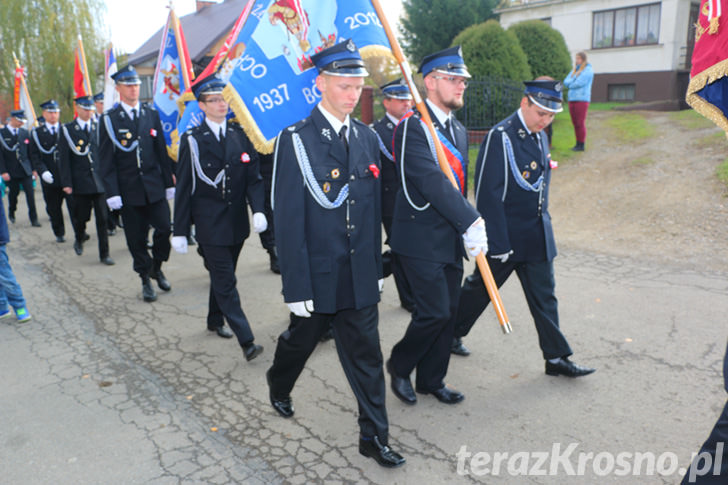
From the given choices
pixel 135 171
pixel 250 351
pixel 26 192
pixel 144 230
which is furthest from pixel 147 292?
pixel 26 192

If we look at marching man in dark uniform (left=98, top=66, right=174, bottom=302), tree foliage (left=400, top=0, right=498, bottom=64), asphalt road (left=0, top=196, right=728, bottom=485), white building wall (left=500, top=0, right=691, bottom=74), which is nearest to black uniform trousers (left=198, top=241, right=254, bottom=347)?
asphalt road (left=0, top=196, right=728, bottom=485)

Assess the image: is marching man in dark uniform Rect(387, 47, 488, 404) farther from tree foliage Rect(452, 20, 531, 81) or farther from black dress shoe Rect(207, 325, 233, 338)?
tree foliage Rect(452, 20, 531, 81)

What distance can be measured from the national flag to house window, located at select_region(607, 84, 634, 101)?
19.8m

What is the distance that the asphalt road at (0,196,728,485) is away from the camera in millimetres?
3293

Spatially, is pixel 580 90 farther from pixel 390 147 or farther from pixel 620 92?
pixel 620 92

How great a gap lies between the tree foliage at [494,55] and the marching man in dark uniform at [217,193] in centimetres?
997

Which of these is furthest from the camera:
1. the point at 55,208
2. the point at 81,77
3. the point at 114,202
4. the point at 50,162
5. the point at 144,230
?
the point at 50,162

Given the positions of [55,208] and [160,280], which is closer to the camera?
[160,280]

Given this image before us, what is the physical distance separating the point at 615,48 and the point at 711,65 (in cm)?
2157

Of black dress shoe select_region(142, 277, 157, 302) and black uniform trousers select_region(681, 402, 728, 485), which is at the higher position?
black uniform trousers select_region(681, 402, 728, 485)

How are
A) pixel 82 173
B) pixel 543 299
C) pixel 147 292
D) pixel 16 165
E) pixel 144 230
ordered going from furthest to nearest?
pixel 16 165
pixel 82 173
pixel 144 230
pixel 147 292
pixel 543 299

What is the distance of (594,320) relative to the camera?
527 cm

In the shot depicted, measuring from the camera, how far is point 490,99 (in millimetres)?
13188

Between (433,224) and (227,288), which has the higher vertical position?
(433,224)
